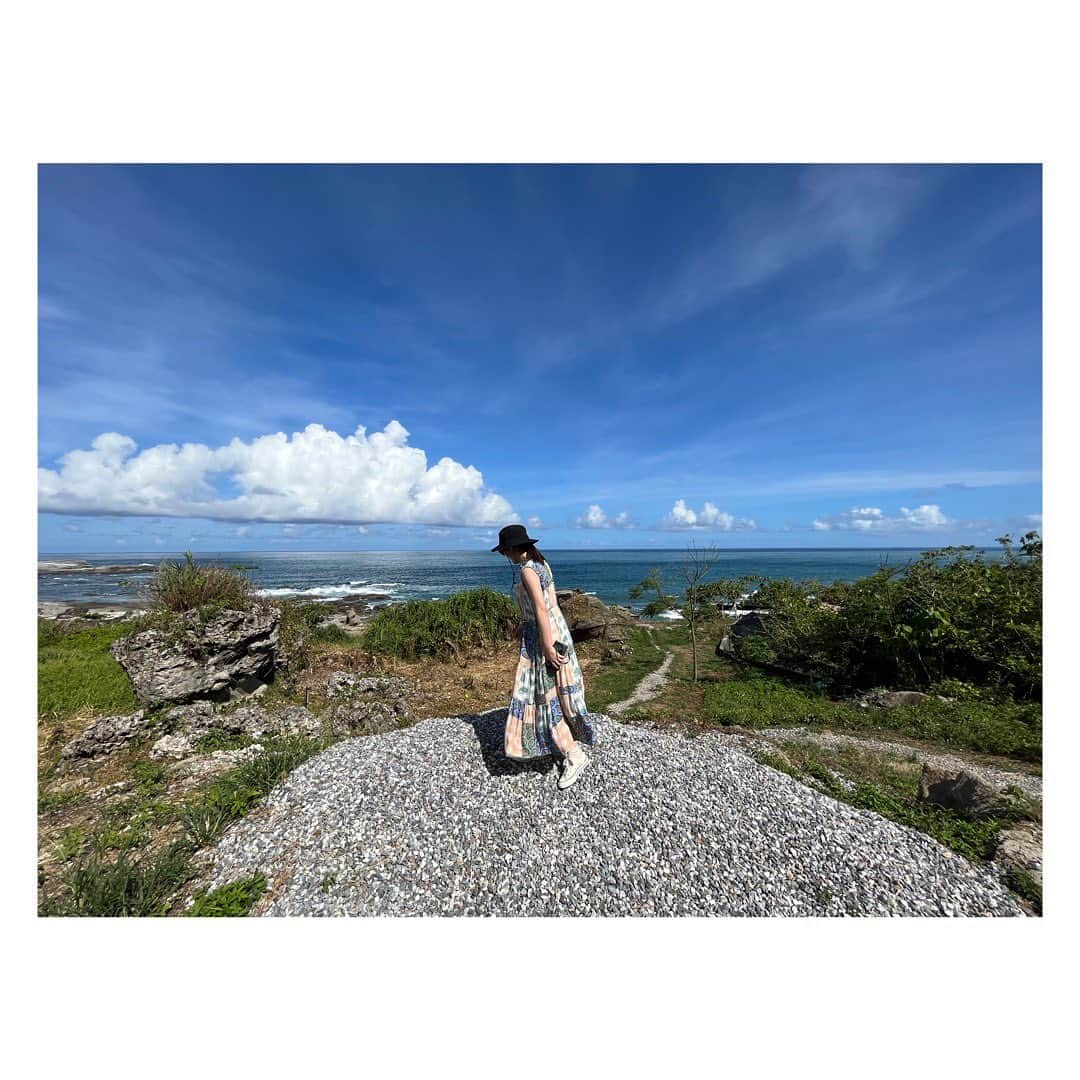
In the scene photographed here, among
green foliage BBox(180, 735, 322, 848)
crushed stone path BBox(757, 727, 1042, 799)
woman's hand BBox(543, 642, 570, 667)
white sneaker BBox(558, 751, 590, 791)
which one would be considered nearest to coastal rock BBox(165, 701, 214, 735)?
green foliage BBox(180, 735, 322, 848)

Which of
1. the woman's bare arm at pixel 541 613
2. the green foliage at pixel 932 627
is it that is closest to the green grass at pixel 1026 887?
the woman's bare arm at pixel 541 613

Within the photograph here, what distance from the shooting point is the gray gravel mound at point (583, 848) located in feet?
8.74

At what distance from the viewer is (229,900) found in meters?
2.56

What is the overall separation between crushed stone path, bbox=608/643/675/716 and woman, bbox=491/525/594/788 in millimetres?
3146

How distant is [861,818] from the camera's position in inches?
130

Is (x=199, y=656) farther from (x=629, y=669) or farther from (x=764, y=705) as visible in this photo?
(x=764, y=705)

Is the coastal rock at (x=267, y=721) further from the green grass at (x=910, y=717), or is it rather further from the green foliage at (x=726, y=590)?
the green foliage at (x=726, y=590)

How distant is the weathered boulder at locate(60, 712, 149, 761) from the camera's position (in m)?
4.74

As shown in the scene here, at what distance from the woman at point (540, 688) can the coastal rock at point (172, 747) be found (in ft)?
13.5

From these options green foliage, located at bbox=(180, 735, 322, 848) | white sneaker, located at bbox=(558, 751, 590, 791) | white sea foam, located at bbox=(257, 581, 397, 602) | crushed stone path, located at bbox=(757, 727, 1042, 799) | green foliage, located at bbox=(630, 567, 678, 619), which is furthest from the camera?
white sea foam, located at bbox=(257, 581, 397, 602)

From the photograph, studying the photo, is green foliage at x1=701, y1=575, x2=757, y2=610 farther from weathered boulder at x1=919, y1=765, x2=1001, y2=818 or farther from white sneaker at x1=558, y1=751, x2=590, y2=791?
white sneaker at x1=558, y1=751, x2=590, y2=791

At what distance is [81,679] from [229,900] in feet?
22.3

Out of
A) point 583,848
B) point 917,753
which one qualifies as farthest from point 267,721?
point 917,753
